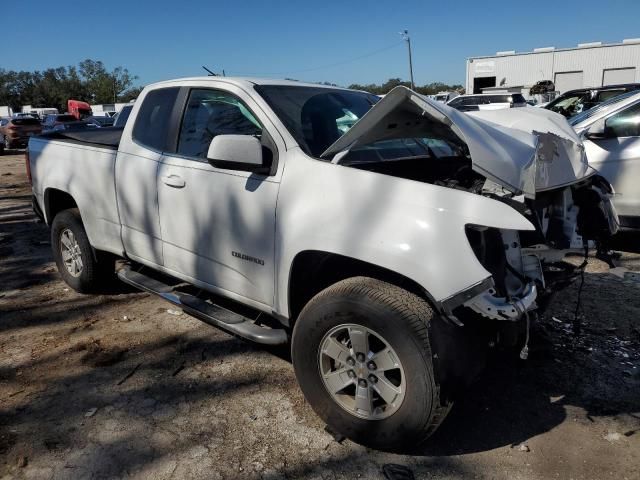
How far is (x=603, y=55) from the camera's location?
4138 centimetres

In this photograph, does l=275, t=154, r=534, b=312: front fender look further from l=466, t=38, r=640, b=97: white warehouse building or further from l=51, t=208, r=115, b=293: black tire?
l=466, t=38, r=640, b=97: white warehouse building

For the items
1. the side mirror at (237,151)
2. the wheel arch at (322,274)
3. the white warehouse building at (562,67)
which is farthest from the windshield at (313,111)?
the white warehouse building at (562,67)

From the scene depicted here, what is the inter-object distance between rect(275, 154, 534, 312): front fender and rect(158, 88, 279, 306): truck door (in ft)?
0.57

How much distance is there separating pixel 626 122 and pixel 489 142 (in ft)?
13.3

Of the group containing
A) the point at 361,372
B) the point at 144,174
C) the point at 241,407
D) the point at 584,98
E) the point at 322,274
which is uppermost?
the point at 144,174

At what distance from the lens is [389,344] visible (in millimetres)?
2510

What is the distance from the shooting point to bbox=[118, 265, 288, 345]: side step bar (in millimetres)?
3121

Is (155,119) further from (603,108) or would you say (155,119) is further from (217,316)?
(603,108)

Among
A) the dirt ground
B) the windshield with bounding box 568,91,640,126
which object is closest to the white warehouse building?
the windshield with bounding box 568,91,640,126

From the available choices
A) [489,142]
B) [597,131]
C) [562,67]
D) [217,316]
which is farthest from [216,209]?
[562,67]

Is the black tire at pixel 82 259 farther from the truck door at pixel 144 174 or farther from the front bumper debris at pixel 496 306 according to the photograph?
the front bumper debris at pixel 496 306

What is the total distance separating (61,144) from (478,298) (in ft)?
13.3

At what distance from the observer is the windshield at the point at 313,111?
10.4ft

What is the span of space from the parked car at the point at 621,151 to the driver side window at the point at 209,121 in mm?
4036
